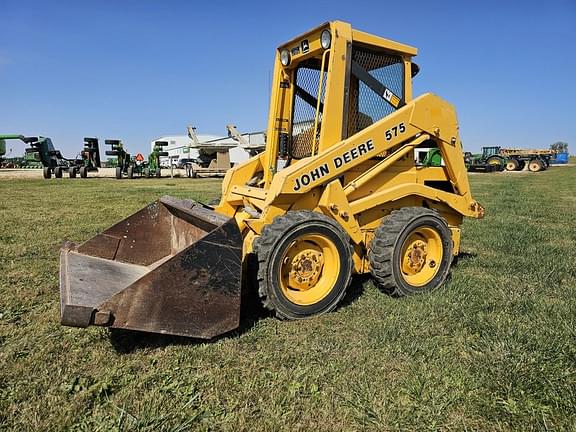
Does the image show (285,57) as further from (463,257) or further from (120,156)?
(120,156)

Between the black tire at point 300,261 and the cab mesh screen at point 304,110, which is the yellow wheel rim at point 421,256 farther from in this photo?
the cab mesh screen at point 304,110

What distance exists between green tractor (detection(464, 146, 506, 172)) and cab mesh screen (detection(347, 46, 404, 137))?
34.9 meters

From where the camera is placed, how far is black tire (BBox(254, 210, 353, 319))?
3.66m

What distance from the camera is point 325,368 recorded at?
10.1 feet

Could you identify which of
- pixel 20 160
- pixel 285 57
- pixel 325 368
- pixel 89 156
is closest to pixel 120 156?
pixel 89 156

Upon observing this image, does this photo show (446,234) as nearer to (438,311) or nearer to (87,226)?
(438,311)

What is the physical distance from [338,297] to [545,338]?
62.5 inches

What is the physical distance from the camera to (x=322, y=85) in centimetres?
456

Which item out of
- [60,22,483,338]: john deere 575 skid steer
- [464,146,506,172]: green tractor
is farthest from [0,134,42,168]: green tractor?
[464,146,506,172]: green tractor

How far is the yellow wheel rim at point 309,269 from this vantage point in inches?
155

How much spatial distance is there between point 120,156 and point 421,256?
84.9 ft

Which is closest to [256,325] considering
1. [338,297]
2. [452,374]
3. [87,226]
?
[338,297]

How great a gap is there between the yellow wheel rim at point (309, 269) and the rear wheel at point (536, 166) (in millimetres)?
42398

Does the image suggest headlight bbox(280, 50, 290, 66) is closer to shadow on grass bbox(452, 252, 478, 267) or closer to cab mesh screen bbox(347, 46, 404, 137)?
cab mesh screen bbox(347, 46, 404, 137)
